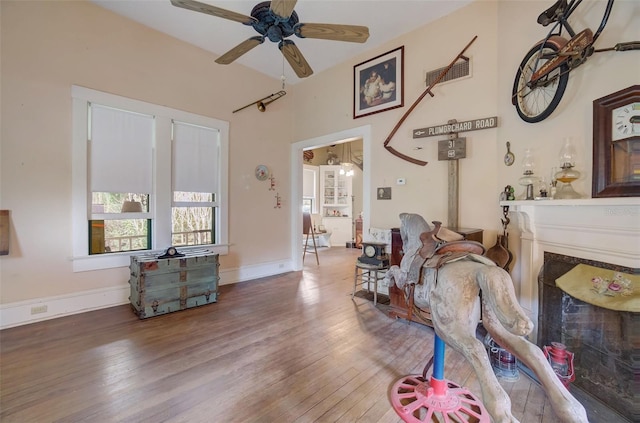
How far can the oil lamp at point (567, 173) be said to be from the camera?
194 cm

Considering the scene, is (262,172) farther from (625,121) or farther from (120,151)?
(625,121)

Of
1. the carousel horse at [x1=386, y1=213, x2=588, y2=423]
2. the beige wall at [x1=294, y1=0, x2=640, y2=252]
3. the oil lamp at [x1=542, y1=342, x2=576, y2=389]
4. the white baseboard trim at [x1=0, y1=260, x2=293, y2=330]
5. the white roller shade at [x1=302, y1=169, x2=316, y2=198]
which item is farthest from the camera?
the white roller shade at [x1=302, y1=169, x2=316, y2=198]

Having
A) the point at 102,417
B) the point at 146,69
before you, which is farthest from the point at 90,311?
the point at 146,69

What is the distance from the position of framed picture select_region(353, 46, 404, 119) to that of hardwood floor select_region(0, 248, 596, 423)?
2.76 metres

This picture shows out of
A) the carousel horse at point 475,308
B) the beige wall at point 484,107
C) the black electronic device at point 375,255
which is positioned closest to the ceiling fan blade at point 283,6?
the carousel horse at point 475,308

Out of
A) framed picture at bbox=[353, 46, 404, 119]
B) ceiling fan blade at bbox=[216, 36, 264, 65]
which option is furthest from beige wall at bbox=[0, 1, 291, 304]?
framed picture at bbox=[353, 46, 404, 119]

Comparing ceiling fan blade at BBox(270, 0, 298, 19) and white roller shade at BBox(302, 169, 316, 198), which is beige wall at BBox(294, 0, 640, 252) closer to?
ceiling fan blade at BBox(270, 0, 298, 19)

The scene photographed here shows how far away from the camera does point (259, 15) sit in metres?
2.22

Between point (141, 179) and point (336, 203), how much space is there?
218 inches

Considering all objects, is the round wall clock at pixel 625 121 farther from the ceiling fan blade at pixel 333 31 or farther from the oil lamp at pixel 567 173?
the ceiling fan blade at pixel 333 31

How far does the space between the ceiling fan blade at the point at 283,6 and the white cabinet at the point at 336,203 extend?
6067mm

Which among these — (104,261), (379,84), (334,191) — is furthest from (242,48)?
(334,191)

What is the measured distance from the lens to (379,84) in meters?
3.61

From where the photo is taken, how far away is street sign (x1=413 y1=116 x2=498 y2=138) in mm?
2633
